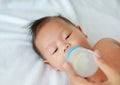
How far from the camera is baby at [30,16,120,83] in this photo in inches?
44.3

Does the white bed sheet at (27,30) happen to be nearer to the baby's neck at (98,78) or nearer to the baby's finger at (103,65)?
the baby's neck at (98,78)

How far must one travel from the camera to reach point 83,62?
0.94 m

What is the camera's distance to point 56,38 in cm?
117

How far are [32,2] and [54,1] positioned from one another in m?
0.13

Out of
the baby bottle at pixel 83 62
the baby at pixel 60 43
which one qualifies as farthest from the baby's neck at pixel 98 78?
the baby bottle at pixel 83 62

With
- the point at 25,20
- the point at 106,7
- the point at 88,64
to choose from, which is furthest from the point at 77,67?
the point at 106,7

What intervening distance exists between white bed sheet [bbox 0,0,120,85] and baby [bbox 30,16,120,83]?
0.06m

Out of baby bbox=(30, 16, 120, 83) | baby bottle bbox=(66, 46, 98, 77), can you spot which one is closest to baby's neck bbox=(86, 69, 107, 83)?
baby bbox=(30, 16, 120, 83)

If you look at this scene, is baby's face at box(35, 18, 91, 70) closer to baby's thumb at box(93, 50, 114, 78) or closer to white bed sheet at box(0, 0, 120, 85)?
white bed sheet at box(0, 0, 120, 85)

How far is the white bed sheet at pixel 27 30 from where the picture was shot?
1.16 m

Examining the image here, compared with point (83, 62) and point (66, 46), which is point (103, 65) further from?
point (66, 46)

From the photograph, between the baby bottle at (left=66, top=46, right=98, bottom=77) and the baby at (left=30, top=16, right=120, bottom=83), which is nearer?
the baby bottle at (left=66, top=46, right=98, bottom=77)

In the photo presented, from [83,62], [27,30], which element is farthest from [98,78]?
[27,30]

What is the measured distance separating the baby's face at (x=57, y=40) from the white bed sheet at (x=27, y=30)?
0.06 meters
